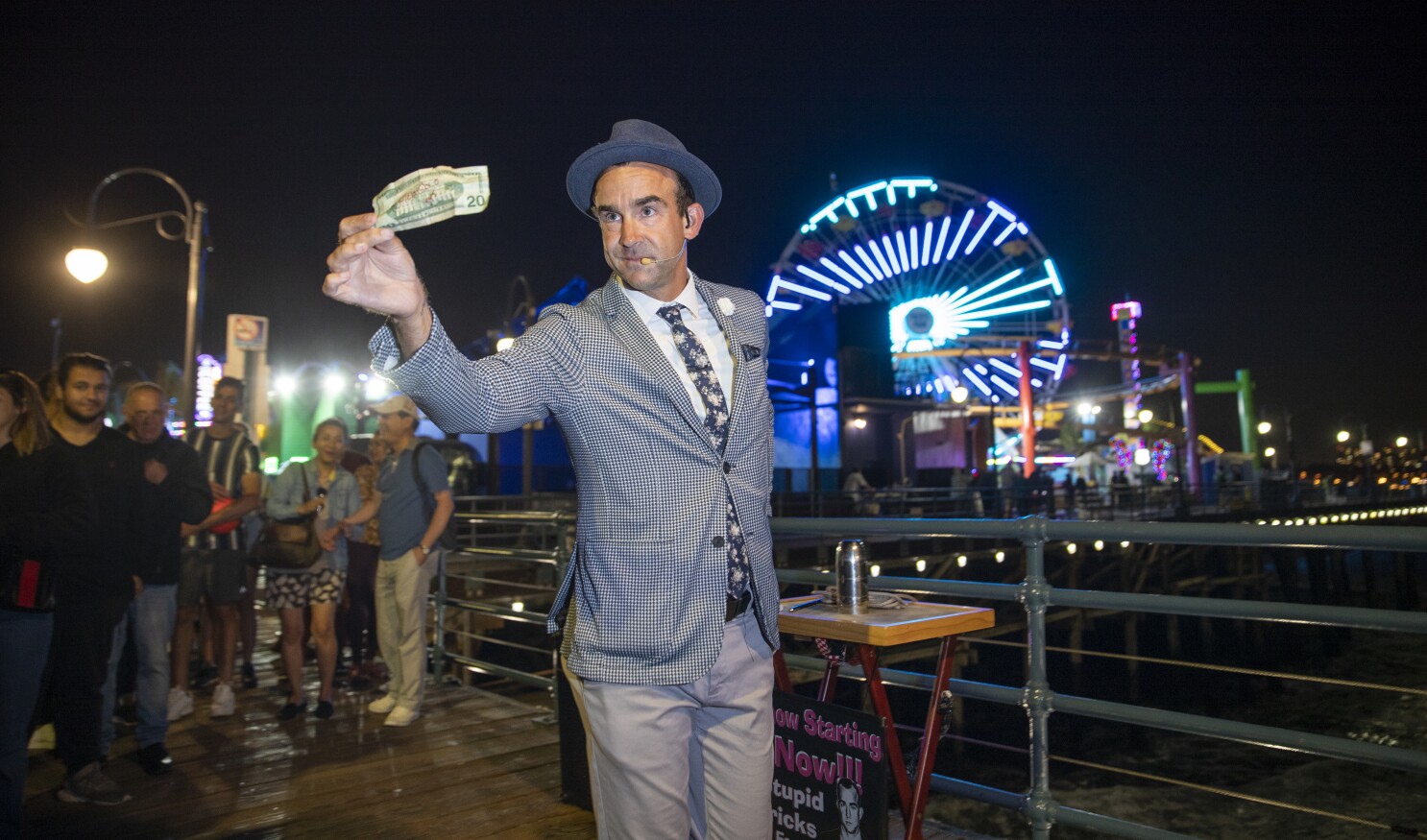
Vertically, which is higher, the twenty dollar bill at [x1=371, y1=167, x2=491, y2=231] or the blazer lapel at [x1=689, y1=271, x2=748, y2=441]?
the twenty dollar bill at [x1=371, y1=167, x2=491, y2=231]

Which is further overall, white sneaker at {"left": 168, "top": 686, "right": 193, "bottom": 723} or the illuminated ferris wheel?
the illuminated ferris wheel

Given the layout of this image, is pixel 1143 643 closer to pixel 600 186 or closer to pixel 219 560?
pixel 219 560

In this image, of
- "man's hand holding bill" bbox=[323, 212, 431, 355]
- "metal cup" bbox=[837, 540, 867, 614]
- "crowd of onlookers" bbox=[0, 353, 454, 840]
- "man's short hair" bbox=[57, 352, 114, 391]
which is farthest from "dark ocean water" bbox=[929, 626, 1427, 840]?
"man's short hair" bbox=[57, 352, 114, 391]

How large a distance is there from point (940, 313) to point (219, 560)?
34.0 meters

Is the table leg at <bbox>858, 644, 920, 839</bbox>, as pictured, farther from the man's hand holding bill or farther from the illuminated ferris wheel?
the illuminated ferris wheel

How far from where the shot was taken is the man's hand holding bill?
1448 mm

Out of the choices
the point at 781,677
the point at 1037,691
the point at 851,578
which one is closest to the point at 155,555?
the point at 781,677

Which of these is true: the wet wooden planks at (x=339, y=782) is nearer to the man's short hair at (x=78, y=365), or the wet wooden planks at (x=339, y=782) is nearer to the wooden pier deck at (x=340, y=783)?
the wooden pier deck at (x=340, y=783)

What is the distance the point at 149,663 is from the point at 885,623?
4.00 meters

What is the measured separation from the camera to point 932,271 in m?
36.4

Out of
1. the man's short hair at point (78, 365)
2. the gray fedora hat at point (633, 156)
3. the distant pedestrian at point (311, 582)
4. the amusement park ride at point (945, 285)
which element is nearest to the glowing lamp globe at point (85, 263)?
the distant pedestrian at point (311, 582)

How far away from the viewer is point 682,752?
5.69 ft

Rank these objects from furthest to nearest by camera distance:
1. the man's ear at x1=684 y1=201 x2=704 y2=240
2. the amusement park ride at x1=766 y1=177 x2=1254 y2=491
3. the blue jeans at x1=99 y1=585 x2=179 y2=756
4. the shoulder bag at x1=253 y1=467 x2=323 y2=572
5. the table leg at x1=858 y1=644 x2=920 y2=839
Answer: the amusement park ride at x1=766 y1=177 x2=1254 y2=491 < the shoulder bag at x1=253 y1=467 x2=323 y2=572 < the blue jeans at x1=99 y1=585 x2=179 y2=756 < the table leg at x1=858 y1=644 x2=920 y2=839 < the man's ear at x1=684 y1=201 x2=704 y2=240

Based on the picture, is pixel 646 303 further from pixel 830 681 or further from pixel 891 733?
pixel 830 681
